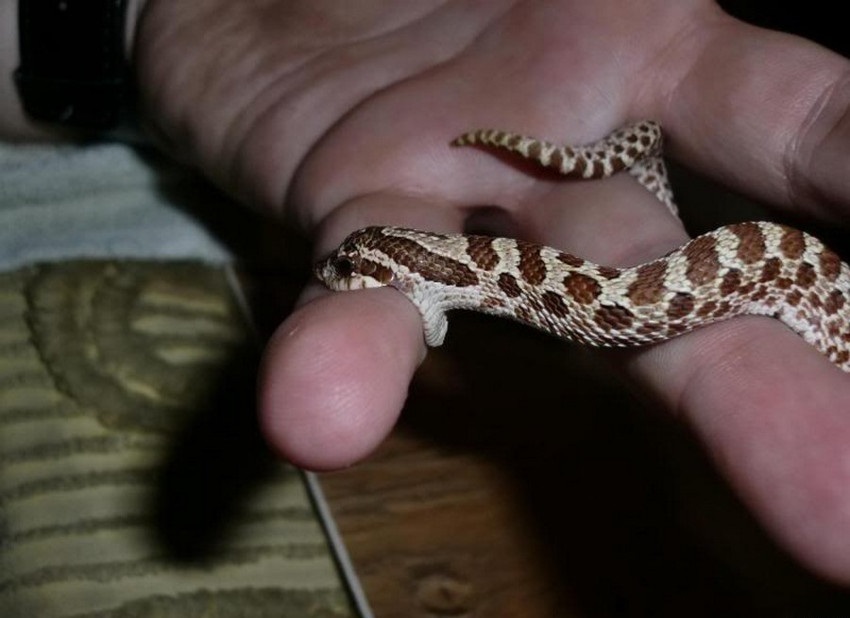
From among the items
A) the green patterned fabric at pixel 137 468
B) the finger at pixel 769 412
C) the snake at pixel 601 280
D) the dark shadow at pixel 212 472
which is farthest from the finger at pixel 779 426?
the dark shadow at pixel 212 472

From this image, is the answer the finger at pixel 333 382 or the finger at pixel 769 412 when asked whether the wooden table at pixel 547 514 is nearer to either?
the finger at pixel 769 412

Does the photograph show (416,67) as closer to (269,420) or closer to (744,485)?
(269,420)

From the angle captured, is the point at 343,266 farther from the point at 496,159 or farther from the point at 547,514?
the point at 547,514

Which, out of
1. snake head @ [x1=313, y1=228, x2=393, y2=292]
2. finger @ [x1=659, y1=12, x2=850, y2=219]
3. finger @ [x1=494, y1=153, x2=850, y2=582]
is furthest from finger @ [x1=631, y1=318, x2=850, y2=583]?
snake head @ [x1=313, y1=228, x2=393, y2=292]

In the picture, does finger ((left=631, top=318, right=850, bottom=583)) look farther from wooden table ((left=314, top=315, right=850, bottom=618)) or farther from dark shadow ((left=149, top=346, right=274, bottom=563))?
dark shadow ((left=149, top=346, right=274, bottom=563))

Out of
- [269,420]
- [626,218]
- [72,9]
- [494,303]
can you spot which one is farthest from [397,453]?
[72,9]

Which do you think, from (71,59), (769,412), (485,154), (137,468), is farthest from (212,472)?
(769,412)
